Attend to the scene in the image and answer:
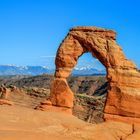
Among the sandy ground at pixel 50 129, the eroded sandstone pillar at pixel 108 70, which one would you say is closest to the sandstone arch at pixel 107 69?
the eroded sandstone pillar at pixel 108 70

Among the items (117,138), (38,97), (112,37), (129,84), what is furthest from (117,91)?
(38,97)

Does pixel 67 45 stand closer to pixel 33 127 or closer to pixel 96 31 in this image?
pixel 96 31

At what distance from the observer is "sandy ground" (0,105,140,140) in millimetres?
20816

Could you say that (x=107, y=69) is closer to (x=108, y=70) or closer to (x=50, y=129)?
(x=108, y=70)

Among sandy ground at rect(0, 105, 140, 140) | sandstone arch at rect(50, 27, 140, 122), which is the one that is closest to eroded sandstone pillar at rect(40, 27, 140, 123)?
sandstone arch at rect(50, 27, 140, 122)

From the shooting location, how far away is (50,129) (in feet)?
77.8

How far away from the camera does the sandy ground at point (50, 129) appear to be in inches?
820

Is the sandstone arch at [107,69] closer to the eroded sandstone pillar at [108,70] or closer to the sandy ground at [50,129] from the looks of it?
the eroded sandstone pillar at [108,70]

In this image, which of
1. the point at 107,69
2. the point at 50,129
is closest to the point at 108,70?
the point at 107,69

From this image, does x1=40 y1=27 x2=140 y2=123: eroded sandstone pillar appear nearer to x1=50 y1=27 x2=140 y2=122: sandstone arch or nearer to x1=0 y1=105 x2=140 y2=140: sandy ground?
→ x1=50 y1=27 x2=140 y2=122: sandstone arch

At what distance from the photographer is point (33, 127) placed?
23938mm

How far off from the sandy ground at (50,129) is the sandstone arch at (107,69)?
277cm

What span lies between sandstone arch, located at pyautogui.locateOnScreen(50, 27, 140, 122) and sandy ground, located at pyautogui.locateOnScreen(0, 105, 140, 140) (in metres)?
2.77

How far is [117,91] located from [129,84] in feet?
3.62
